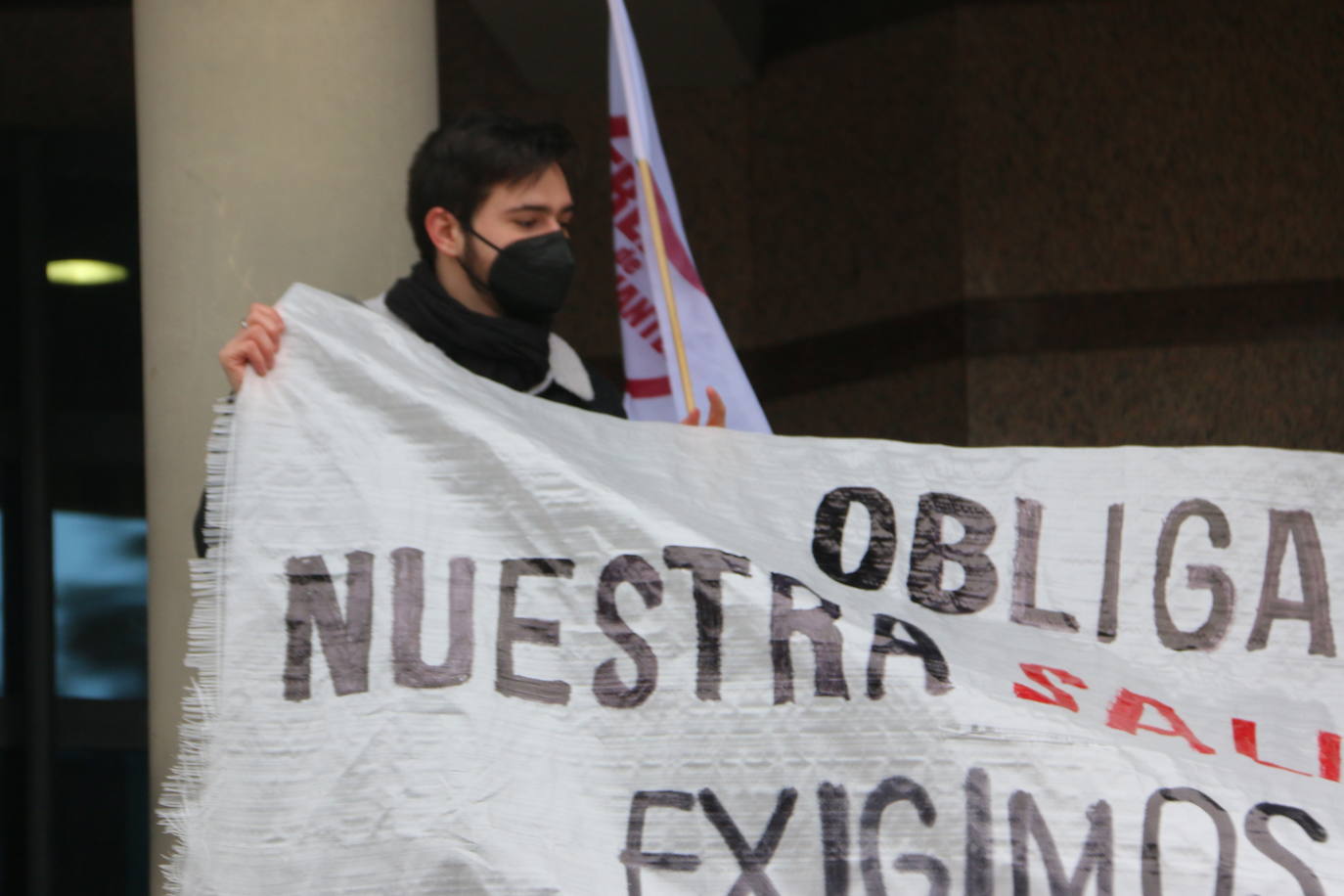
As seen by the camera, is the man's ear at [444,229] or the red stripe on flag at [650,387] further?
the red stripe on flag at [650,387]

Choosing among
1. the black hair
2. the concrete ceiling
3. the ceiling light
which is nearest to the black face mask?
the black hair

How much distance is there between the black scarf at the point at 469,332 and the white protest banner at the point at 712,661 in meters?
0.17

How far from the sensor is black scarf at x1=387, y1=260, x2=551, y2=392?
3.33 metres

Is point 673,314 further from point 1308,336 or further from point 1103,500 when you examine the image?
point 1308,336

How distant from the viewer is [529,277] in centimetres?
339

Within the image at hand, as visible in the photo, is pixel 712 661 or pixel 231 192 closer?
pixel 712 661

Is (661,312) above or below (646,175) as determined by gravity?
below

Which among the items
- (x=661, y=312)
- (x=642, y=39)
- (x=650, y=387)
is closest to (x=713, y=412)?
(x=661, y=312)

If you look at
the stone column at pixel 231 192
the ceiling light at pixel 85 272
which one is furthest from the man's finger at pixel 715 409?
the ceiling light at pixel 85 272

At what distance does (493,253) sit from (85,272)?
3.94 metres

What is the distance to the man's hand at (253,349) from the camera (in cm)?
309

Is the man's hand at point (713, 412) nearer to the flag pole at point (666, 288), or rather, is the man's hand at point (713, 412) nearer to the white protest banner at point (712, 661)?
Answer: the flag pole at point (666, 288)

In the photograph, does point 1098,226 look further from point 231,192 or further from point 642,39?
point 231,192

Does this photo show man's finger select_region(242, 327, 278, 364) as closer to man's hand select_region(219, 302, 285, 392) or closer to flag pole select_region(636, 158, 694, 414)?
man's hand select_region(219, 302, 285, 392)
